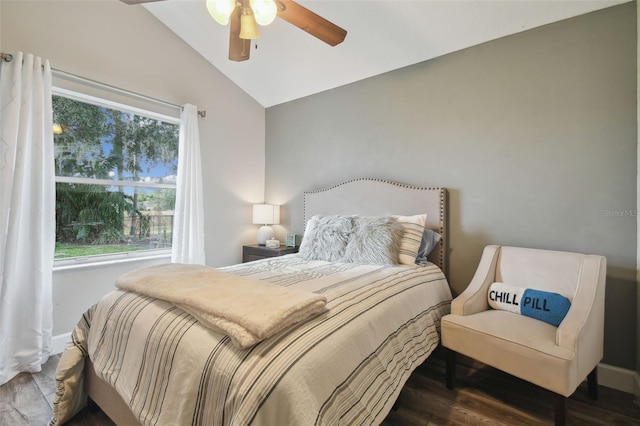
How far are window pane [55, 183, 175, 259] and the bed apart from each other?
1.40m

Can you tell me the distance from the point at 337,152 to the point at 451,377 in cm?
236

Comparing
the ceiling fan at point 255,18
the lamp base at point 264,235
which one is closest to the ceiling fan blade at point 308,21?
the ceiling fan at point 255,18

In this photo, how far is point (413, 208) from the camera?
8.98 ft

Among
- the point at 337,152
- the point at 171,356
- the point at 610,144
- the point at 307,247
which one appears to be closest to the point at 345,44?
the point at 337,152

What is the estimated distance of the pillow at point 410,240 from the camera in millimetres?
2352

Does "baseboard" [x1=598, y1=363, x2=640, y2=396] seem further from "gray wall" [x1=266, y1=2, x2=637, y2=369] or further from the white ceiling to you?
the white ceiling

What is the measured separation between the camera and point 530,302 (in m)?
1.85

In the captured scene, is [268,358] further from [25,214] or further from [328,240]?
[25,214]

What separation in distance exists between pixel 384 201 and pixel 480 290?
3.84ft

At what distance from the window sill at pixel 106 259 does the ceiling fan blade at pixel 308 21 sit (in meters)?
2.54

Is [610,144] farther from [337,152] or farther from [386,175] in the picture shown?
[337,152]

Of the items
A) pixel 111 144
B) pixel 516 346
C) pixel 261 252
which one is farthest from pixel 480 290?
pixel 111 144

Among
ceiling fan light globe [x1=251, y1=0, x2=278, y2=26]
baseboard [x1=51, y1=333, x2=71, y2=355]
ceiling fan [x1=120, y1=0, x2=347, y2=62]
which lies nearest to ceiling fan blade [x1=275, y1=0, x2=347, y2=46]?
ceiling fan [x1=120, y1=0, x2=347, y2=62]

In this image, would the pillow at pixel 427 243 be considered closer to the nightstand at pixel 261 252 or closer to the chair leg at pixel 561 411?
the chair leg at pixel 561 411
